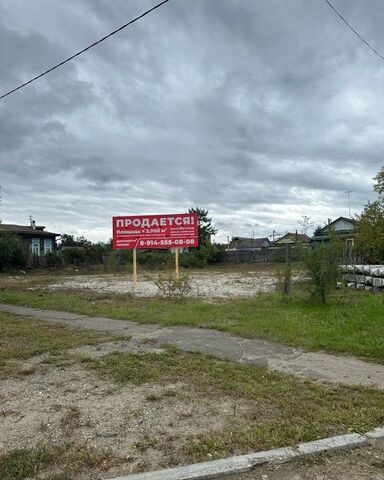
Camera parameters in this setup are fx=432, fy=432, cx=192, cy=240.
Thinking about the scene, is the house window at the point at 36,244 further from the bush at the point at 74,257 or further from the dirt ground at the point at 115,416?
the dirt ground at the point at 115,416

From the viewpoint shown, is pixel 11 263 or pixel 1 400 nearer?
pixel 1 400

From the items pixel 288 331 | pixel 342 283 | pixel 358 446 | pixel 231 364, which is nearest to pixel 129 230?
pixel 342 283

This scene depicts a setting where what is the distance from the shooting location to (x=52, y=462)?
3.23 metres

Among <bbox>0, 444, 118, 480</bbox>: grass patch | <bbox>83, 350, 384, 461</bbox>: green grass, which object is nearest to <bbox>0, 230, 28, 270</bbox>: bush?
<bbox>83, 350, 384, 461</bbox>: green grass

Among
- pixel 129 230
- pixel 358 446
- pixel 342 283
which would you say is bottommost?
pixel 358 446

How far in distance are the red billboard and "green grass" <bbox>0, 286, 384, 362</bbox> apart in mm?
5441

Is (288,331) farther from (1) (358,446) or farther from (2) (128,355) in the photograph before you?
(1) (358,446)

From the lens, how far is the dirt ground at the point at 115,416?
3.46 metres

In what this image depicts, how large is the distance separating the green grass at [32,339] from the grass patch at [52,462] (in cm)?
241

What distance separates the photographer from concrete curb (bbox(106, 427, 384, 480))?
3.05 meters

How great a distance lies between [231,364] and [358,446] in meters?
2.58

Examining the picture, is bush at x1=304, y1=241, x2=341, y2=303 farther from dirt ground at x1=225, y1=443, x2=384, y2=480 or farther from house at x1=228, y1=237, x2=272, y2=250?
house at x1=228, y1=237, x2=272, y2=250

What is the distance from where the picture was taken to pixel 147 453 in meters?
3.39

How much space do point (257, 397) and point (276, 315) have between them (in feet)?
17.9
